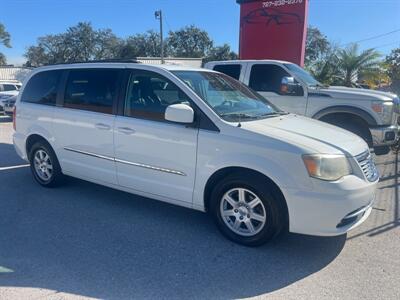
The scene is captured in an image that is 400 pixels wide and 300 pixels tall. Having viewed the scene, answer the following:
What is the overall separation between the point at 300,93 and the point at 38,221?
5.36 metres

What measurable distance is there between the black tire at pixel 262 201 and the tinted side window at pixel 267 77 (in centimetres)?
431

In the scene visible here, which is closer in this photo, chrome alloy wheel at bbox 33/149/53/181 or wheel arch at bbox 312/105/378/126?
chrome alloy wheel at bbox 33/149/53/181

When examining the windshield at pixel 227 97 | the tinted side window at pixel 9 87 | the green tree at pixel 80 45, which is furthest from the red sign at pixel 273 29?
the green tree at pixel 80 45

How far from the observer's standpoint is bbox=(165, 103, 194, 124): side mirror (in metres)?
3.59

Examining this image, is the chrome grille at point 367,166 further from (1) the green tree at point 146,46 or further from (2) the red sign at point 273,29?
(1) the green tree at point 146,46

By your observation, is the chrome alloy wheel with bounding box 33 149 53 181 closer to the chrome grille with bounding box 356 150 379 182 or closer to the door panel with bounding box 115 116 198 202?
the door panel with bounding box 115 116 198 202

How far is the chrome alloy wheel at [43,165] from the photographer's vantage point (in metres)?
5.24

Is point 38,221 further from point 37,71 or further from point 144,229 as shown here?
point 37,71

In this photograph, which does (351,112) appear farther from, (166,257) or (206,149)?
(166,257)

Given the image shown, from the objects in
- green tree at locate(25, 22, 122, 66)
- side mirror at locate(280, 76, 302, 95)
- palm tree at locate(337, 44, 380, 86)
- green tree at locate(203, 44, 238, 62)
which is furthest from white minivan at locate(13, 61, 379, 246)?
green tree at locate(25, 22, 122, 66)

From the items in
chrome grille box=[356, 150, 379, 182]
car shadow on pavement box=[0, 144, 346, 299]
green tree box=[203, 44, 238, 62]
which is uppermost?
green tree box=[203, 44, 238, 62]

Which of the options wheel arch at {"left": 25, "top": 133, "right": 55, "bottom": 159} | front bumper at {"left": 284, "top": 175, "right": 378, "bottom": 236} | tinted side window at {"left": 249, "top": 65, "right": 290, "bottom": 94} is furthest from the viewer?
tinted side window at {"left": 249, "top": 65, "right": 290, "bottom": 94}

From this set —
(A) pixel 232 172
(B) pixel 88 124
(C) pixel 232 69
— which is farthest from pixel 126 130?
(C) pixel 232 69

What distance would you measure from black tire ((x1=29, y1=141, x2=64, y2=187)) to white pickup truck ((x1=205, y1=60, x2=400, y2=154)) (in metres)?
4.35
